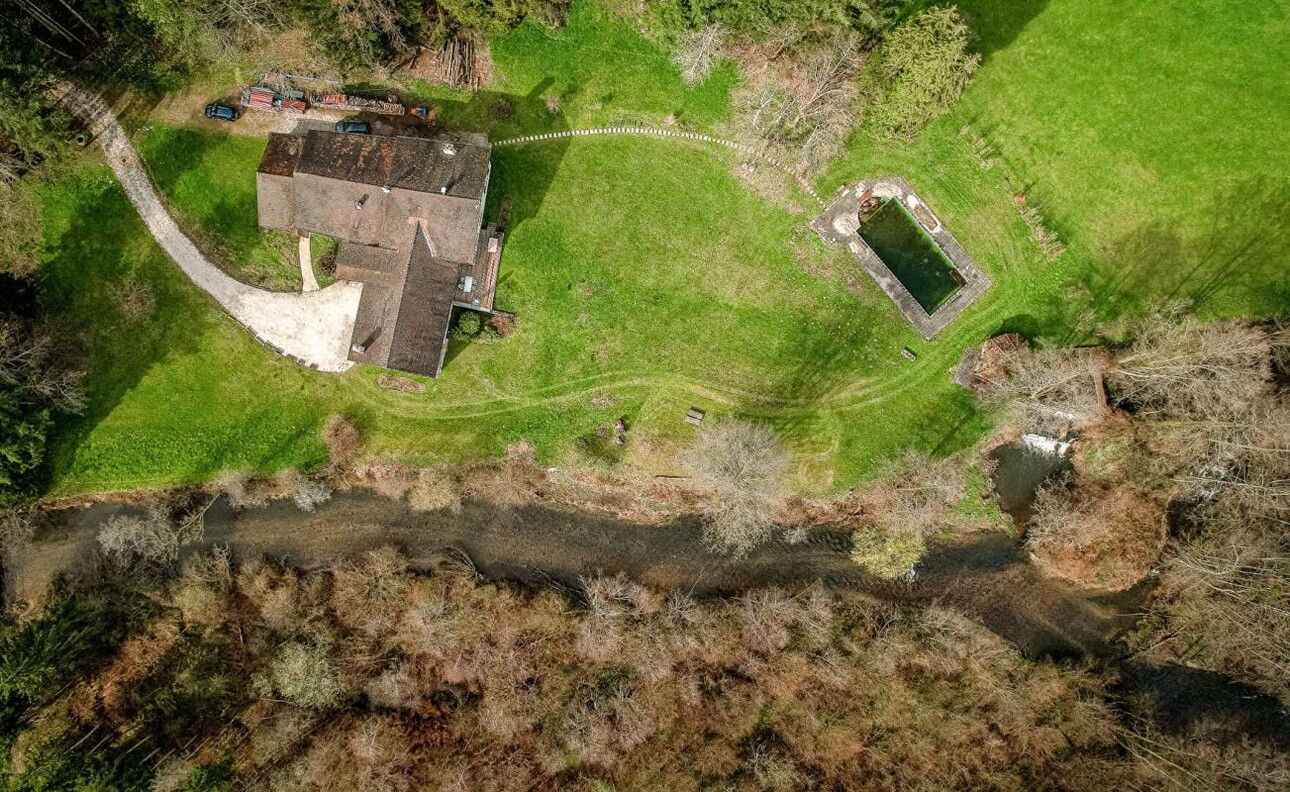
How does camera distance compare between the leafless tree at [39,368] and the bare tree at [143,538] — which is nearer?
the leafless tree at [39,368]

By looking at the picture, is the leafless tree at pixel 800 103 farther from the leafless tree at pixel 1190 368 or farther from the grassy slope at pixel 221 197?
the grassy slope at pixel 221 197

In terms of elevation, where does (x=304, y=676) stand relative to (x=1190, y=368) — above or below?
below

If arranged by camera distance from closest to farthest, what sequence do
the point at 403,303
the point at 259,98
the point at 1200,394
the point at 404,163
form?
the point at 1200,394
the point at 404,163
the point at 403,303
the point at 259,98

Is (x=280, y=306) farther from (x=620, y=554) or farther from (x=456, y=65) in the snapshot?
(x=620, y=554)

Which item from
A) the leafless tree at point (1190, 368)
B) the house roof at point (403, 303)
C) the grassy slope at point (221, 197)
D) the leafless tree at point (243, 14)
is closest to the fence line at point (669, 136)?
the house roof at point (403, 303)

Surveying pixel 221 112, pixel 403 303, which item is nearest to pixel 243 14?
pixel 221 112

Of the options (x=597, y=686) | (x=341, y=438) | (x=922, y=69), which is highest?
(x=922, y=69)
